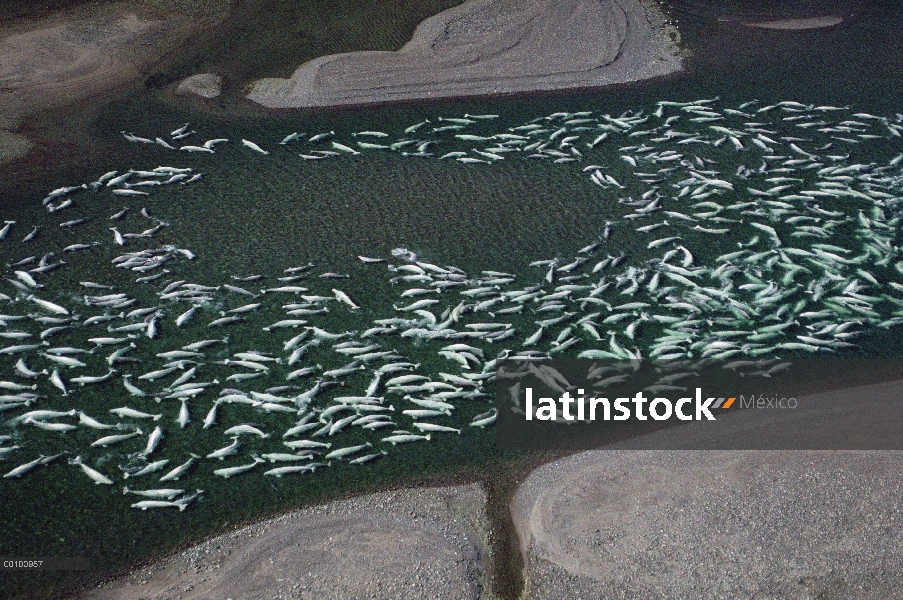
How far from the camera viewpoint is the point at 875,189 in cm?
2238

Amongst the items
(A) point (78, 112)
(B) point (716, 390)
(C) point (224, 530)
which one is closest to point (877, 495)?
(B) point (716, 390)

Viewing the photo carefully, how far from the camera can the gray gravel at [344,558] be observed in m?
12.8

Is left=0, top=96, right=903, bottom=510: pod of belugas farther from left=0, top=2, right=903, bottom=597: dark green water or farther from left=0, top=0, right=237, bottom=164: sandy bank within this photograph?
left=0, top=0, right=237, bottom=164: sandy bank

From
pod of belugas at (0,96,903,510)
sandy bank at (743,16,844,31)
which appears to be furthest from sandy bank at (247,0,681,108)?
pod of belugas at (0,96,903,510)

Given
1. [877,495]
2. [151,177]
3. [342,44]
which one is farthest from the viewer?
[342,44]

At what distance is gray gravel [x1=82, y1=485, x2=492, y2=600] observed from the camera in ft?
42.0

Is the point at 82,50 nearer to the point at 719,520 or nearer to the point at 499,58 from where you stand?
the point at 499,58

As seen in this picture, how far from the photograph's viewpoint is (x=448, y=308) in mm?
17938

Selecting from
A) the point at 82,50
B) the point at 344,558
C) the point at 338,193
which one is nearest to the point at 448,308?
the point at 338,193

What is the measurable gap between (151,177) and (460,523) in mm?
13125

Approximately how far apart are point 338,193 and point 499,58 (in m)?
9.65

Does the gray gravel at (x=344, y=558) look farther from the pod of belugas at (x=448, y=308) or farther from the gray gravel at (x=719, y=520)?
the pod of belugas at (x=448, y=308)

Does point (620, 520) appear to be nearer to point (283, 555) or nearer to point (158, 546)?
point (283, 555)

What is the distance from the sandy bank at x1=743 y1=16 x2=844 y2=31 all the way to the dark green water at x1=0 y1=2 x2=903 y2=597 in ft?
1.57
